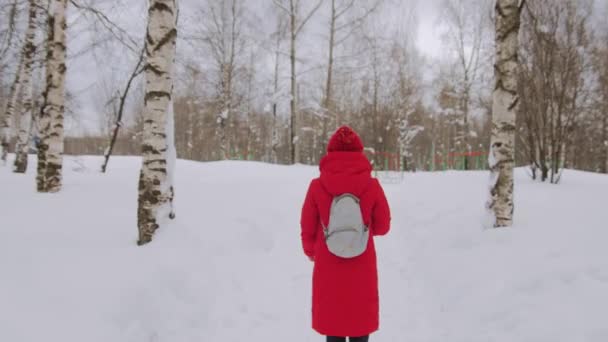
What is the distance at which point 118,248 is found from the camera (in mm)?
3625

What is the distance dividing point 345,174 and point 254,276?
3.02m

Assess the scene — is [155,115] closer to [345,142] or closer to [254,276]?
[254,276]

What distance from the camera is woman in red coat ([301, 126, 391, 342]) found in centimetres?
224

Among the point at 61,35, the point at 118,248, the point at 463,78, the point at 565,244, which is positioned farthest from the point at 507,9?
the point at 463,78

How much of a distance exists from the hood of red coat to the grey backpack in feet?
0.21

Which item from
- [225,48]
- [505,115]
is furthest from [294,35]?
[505,115]

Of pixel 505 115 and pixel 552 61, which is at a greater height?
pixel 552 61

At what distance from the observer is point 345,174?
2.22 meters

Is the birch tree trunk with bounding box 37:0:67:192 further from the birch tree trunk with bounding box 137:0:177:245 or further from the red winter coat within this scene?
the red winter coat

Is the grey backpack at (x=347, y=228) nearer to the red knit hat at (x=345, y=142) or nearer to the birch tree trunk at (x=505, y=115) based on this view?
the red knit hat at (x=345, y=142)

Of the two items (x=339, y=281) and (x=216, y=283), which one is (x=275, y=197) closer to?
(x=216, y=283)

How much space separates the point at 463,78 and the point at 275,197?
64.3ft

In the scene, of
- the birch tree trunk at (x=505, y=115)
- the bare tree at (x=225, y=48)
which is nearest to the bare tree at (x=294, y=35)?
the bare tree at (x=225, y=48)

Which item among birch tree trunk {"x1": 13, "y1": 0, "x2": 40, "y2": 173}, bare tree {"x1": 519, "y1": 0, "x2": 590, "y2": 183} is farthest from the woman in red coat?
birch tree trunk {"x1": 13, "y1": 0, "x2": 40, "y2": 173}
